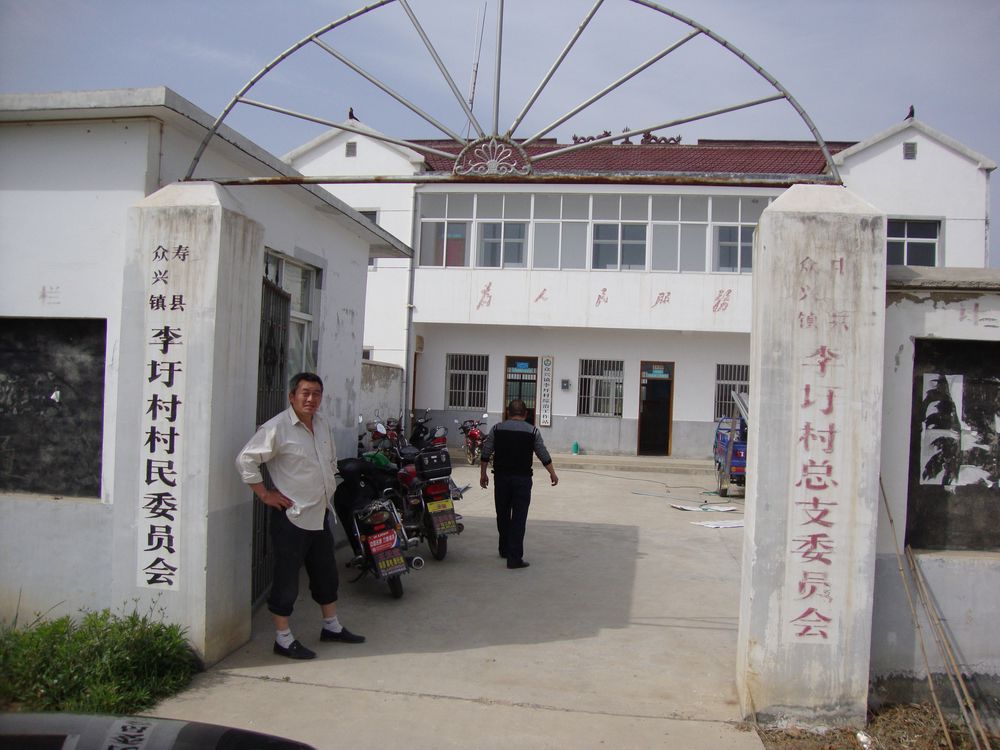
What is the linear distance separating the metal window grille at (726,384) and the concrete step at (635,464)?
4.79ft

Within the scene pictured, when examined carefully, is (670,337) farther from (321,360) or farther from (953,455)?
(953,455)

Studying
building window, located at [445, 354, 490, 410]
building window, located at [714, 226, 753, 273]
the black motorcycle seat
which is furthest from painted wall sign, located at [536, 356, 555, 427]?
the black motorcycle seat

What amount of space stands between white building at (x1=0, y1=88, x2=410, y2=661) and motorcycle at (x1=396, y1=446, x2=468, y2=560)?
246 cm

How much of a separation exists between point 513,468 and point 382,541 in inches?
68.6

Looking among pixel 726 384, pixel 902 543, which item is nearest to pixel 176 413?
pixel 902 543

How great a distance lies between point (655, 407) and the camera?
19.8 meters

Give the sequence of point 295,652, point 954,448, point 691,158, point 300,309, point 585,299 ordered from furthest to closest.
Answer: point 691,158
point 585,299
point 300,309
point 295,652
point 954,448

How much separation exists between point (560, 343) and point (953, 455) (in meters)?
15.5

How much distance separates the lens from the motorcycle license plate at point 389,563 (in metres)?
5.81

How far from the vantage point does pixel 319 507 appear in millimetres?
4766

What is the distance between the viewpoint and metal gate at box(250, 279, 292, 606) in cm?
549

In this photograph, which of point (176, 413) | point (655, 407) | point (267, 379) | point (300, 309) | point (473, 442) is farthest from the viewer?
point (655, 407)

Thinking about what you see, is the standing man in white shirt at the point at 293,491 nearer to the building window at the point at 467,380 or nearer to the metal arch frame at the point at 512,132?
the metal arch frame at the point at 512,132

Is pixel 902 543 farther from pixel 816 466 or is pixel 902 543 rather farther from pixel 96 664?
pixel 96 664
